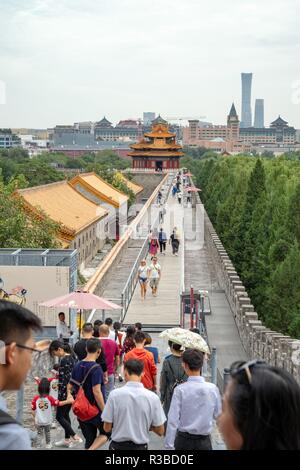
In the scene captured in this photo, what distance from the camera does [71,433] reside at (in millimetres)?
8336

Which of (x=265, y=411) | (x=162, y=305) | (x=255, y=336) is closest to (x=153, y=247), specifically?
(x=162, y=305)

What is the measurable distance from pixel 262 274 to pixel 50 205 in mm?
10482

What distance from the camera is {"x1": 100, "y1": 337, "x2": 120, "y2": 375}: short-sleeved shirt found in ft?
29.4

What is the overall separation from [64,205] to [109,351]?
2887 centimetres

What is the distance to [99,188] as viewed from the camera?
5300 cm

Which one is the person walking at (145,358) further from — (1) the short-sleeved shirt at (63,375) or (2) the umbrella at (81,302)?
(2) the umbrella at (81,302)

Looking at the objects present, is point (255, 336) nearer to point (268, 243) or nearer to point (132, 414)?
point (132, 414)

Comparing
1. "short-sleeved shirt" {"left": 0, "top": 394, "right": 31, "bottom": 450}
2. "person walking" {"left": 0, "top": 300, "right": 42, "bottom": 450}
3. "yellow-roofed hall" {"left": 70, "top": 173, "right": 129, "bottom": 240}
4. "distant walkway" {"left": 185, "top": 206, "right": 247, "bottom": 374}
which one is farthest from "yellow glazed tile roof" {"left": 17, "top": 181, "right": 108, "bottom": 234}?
"short-sleeved shirt" {"left": 0, "top": 394, "right": 31, "bottom": 450}

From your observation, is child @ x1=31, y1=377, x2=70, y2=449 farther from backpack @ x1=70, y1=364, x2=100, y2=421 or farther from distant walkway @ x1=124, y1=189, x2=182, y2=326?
distant walkway @ x1=124, y1=189, x2=182, y2=326

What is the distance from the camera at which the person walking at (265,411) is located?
2.89 m

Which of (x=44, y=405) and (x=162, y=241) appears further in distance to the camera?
(x=162, y=241)

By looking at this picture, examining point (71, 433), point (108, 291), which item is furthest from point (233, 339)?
point (71, 433)

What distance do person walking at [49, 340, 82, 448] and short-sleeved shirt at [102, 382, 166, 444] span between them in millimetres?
2335

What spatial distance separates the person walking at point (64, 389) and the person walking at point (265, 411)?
5362 mm
